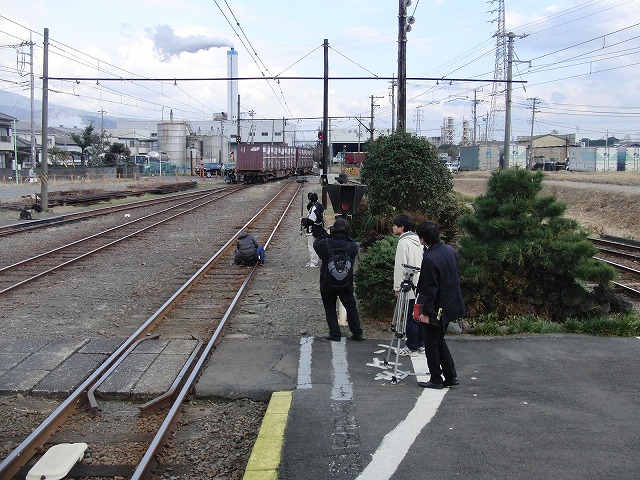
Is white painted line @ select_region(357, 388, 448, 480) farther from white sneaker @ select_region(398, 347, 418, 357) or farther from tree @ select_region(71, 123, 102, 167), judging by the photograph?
tree @ select_region(71, 123, 102, 167)

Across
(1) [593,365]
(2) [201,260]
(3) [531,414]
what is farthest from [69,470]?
(2) [201,260]

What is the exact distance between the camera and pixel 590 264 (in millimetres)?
8672

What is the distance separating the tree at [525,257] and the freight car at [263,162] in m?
44.4

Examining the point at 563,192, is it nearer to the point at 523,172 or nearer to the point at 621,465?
the point at 523,172

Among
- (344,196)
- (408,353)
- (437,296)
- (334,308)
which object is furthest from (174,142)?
(437,296)

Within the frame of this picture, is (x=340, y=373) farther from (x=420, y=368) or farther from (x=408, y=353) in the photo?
(x=408, y=353)

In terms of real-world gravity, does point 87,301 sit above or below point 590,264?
below

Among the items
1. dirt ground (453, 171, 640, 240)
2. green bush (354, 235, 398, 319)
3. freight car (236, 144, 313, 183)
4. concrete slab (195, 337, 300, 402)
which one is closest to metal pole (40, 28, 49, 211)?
dirt ground (453, 171, 640, 240)

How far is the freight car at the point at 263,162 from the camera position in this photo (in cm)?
5316

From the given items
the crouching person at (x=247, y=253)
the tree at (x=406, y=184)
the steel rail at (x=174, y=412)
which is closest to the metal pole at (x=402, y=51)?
the tree at (x=406, y=184)

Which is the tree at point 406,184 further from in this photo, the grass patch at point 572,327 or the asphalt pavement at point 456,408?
the asphalt pavement at point 456,408

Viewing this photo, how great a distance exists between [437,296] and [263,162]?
48530 mm

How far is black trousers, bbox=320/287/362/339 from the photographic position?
306 inches

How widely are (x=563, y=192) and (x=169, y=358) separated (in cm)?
3329
